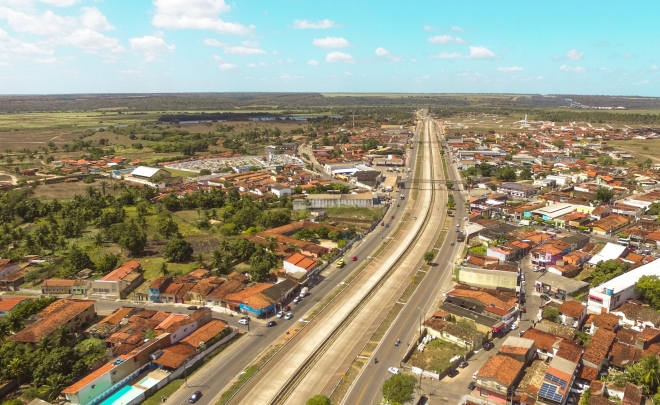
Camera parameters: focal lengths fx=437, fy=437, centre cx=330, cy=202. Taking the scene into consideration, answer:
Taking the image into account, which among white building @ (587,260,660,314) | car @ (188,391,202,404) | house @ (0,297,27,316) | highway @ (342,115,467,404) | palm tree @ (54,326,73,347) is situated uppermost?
white building @ (587,260,660,314)

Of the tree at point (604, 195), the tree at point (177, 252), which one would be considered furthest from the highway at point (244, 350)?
the tree at point (604, 195)

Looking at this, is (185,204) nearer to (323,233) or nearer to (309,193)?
(309,193)

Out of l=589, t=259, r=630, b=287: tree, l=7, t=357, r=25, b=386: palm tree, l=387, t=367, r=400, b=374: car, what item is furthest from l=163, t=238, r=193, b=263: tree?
l=589, t=259, r=630, b=287: tree

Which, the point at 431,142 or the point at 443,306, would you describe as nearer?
the point at 443,306

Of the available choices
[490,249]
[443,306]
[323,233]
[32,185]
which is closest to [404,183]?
[323,233]

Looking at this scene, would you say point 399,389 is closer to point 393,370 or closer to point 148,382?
point 393,370

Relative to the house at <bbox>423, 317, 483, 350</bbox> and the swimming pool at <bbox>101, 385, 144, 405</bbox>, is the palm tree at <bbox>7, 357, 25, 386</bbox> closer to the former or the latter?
the swimming pool at <bbox>101, 385, 144, 405</bbox>

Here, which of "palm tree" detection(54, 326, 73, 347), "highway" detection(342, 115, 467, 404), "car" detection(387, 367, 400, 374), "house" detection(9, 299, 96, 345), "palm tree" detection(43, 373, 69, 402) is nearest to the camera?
"palm tree" detection(43, 373, 69, 402)
